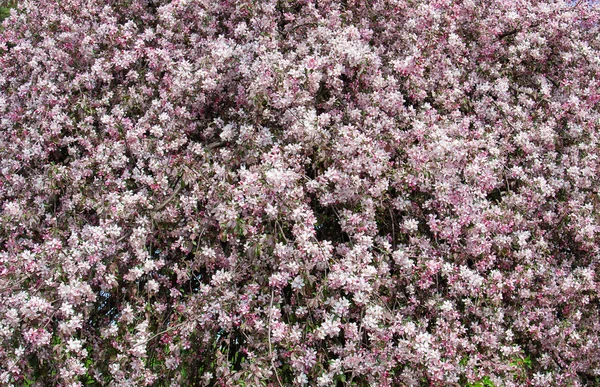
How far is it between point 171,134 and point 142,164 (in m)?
0.25

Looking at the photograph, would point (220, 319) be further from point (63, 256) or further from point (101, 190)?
point (101, 190)

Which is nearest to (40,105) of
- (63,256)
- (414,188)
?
(63,256)

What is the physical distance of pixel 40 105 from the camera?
4055mm

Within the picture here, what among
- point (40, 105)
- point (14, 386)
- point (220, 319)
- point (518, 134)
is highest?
point (518, 134)

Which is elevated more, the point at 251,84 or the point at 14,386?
the point at 251,84

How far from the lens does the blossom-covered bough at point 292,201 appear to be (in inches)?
117

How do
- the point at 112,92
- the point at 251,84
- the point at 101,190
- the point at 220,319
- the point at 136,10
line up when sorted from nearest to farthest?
the point at 220,319 < the point at 251,84 < the point at 101,190 < the point at 112,92 < the point at 136,10

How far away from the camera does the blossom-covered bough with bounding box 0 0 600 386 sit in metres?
2.98

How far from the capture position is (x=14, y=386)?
3.02 m

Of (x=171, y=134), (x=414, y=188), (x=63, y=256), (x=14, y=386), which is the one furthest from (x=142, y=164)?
(x=414, y=188)

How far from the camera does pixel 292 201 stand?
3016 millimetres

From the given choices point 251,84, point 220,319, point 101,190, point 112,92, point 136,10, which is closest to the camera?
point 220,319

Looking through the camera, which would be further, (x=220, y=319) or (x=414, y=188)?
(x=414, y=188)

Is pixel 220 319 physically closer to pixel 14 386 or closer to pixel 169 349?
pixel 169 349
